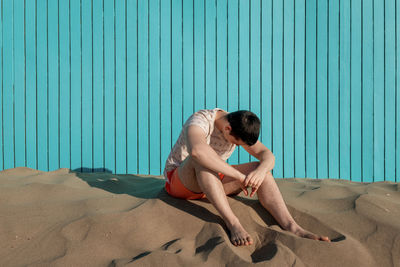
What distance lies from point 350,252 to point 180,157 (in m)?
1.04

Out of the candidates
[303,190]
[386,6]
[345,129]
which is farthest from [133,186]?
[386,6]

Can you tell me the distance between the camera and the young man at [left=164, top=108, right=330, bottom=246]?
1639 millimetres

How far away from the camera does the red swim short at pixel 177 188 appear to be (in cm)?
185

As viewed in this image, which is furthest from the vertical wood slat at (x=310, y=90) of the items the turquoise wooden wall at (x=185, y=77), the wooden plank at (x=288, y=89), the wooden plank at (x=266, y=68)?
the wooden plank at (x=266, y=68)

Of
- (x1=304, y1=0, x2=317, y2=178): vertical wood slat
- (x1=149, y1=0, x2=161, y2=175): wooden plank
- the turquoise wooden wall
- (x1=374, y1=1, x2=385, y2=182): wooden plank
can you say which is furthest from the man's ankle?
(x1=374, y1=1, x2=385, y2=182): wooden plank

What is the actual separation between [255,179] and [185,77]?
192cm

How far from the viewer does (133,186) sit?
2482 millimetres

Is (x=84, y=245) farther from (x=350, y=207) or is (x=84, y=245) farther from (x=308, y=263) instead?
(x=350, y=207)

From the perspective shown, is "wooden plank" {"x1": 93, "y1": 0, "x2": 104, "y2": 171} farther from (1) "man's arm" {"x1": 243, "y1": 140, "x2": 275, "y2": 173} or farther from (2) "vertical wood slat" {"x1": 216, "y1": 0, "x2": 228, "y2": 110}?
(1) "man's arm" {"x1": 243, "y1": 140, "x2": 275, "y2": 173}

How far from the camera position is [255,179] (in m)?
1.70

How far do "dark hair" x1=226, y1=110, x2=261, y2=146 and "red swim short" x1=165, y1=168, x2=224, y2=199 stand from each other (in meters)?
0.35

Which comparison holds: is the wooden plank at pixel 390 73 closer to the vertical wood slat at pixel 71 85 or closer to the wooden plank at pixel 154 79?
the wooden plank at pixel 154 79

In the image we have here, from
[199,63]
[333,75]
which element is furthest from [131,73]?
[333,75]

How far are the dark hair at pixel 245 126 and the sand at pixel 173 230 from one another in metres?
0.43
